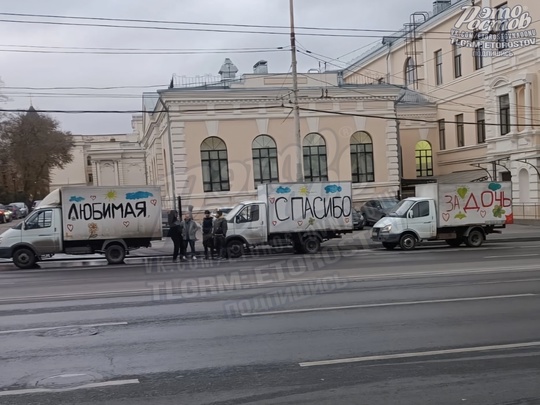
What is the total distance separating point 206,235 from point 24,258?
20.0ft

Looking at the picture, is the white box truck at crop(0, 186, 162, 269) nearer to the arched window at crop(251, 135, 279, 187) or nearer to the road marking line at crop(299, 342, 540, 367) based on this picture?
the road marking line at crop(299, 342, 540, 367)

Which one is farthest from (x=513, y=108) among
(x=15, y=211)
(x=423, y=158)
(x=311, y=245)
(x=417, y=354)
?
(x=15, y=211)

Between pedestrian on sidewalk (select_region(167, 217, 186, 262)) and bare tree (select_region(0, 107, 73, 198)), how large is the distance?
153 ft

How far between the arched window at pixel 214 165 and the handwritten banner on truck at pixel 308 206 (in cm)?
1416

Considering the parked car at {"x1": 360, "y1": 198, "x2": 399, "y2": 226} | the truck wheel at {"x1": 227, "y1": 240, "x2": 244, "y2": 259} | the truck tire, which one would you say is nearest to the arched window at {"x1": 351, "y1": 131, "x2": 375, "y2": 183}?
the parked car at {"x1": 360, "y1": 198, "x2": 399, "y2": 226}

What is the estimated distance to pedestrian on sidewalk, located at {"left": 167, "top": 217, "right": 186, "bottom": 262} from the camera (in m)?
18.2

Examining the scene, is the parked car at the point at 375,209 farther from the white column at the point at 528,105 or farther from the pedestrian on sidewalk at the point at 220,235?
the pedestrian on sidewalk at the point at 220,235

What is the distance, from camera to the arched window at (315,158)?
35.3 meters

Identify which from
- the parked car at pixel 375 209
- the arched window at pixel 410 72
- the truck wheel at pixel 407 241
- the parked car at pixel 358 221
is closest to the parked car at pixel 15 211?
the parked car at pixel 375 209

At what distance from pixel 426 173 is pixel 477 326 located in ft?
121

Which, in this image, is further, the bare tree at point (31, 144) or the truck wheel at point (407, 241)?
the bare tree at point (31, 144)

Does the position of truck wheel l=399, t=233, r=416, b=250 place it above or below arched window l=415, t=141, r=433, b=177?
below

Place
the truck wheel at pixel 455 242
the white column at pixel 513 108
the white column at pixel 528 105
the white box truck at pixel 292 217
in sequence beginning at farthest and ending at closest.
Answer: the white column at pixel 513 108, the white column at pixel 528 105, the truck wheel at pixel 455 242, the white box truck at pixel 292 217

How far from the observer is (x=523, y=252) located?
17.7 m
